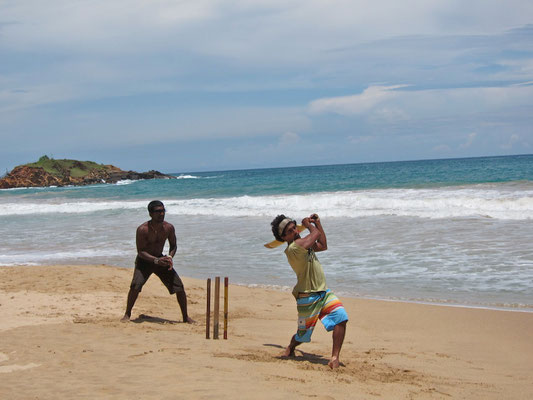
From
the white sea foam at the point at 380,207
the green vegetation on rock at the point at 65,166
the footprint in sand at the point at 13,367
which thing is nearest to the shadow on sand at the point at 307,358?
the footprint in sand at the point at 13,367

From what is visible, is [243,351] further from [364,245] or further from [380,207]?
[380,207]

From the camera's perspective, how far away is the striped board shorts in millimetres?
5059

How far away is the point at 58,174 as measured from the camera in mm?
72438

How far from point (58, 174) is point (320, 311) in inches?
2867

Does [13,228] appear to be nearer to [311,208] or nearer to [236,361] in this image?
[311,208]

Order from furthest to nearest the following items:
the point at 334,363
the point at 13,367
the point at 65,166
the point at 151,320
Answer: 1. the point at 65,166
2. the point at 151,320
3. the point at 334,363
4. the point at 13,367

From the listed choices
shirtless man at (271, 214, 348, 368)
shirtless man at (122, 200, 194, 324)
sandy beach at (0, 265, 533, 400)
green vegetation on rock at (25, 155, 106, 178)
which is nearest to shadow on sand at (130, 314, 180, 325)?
sandy beach at (0, 265, 533, 400)

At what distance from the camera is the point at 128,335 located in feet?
19.7

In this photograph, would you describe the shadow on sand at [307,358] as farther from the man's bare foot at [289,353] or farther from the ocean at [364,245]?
the ocean at [364,245]

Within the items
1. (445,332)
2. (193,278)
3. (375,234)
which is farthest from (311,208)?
(445,332)

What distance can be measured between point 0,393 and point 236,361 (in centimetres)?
193

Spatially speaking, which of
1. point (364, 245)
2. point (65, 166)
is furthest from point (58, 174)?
point (364, 245)

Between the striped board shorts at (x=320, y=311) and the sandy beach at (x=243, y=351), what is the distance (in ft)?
1.20

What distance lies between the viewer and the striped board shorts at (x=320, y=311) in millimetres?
5059
